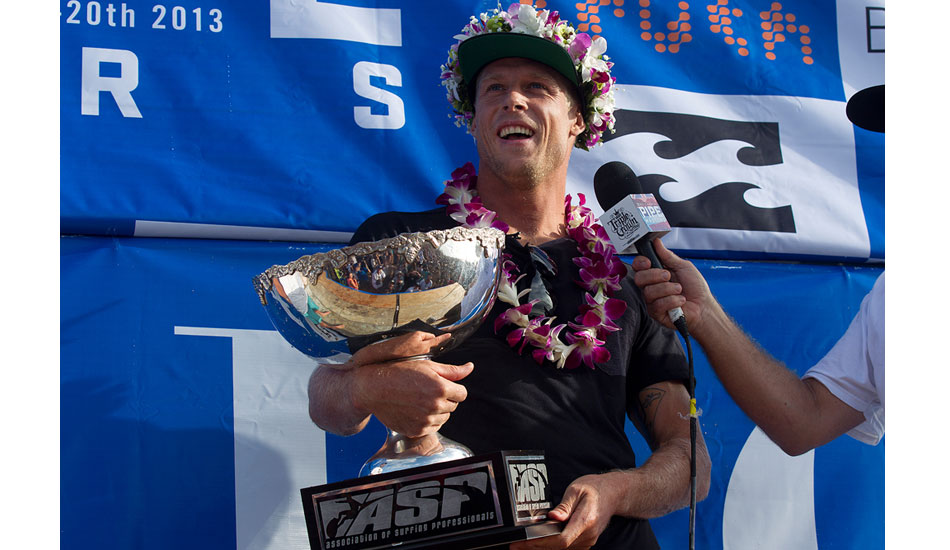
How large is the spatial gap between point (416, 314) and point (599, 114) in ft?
3.64

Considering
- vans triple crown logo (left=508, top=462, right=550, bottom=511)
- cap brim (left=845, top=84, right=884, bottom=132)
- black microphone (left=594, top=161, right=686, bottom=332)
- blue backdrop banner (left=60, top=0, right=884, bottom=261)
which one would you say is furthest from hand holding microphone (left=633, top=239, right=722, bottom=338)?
blue backdrop banner (left=60, top=0, right=884, bottom=261)

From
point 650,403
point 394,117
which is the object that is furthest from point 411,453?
point 394,117

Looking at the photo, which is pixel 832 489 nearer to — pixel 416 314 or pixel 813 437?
pixel 813 437

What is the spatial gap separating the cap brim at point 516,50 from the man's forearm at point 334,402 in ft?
3.04

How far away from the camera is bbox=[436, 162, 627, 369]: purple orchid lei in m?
2.07

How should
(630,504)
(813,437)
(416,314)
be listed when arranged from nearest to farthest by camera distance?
1. (416,314)
2. (630,504)
3. (813,437)

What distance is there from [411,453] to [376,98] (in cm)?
138

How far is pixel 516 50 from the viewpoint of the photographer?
2.38 m

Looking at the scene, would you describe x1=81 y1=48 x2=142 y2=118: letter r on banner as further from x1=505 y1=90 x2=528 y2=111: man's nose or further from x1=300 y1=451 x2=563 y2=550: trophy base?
x1=300 y1=451 x2=563 y2=550: trophy base

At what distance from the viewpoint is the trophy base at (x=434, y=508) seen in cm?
157

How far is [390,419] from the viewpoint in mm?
1697

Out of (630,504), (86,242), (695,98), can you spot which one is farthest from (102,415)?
(695,98)

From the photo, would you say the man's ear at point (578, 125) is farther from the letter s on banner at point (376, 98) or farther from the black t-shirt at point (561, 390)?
the letter s on banner at point (376, 98)

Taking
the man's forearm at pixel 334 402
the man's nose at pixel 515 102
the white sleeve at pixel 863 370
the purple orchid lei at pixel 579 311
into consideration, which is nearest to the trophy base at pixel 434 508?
the man's forearm at pixel 334 402
